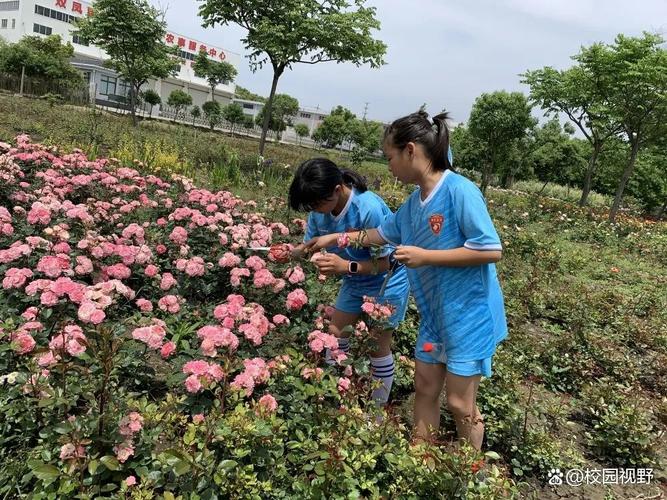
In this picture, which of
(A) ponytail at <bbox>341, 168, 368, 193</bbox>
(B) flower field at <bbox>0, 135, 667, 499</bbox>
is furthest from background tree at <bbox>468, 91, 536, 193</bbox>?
(A) ponytail at <bbox>341, 168, 368, 193</bbox>

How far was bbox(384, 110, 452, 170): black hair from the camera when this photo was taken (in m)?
1.71

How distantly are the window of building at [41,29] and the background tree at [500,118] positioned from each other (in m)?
49.5

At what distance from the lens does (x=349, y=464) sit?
162 centimetres

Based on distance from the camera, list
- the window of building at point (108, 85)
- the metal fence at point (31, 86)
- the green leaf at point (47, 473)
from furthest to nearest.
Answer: the window of building at point (108, 85) → the metal fence at point (31, 86) → the green leaf at point (47, 473)

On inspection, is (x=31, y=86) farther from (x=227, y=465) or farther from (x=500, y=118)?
(x=227, y=465)

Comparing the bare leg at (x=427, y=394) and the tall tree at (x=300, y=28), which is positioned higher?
the tall tree at (x=300, y=28)

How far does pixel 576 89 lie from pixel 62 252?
1648 centimetres

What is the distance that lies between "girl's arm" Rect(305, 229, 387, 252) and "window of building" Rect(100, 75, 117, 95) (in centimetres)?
4775

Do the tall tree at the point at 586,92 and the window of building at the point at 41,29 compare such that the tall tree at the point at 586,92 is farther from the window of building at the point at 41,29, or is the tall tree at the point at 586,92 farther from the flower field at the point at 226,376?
the window of building at the point at 41,29

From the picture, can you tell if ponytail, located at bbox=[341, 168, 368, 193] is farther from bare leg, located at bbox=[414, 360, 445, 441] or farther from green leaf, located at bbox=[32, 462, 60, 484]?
green leaf, located at bbox=[32, 462, 60, 484]

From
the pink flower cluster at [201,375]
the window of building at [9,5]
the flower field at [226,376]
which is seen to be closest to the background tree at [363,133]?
the window of building at [9,5]

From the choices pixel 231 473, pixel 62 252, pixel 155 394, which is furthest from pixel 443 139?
pixel 62 252

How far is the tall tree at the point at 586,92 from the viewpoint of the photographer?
14.1 metres

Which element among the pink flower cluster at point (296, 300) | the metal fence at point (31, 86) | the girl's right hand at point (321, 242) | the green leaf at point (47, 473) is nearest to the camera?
the green leaf at point (47, 473)
